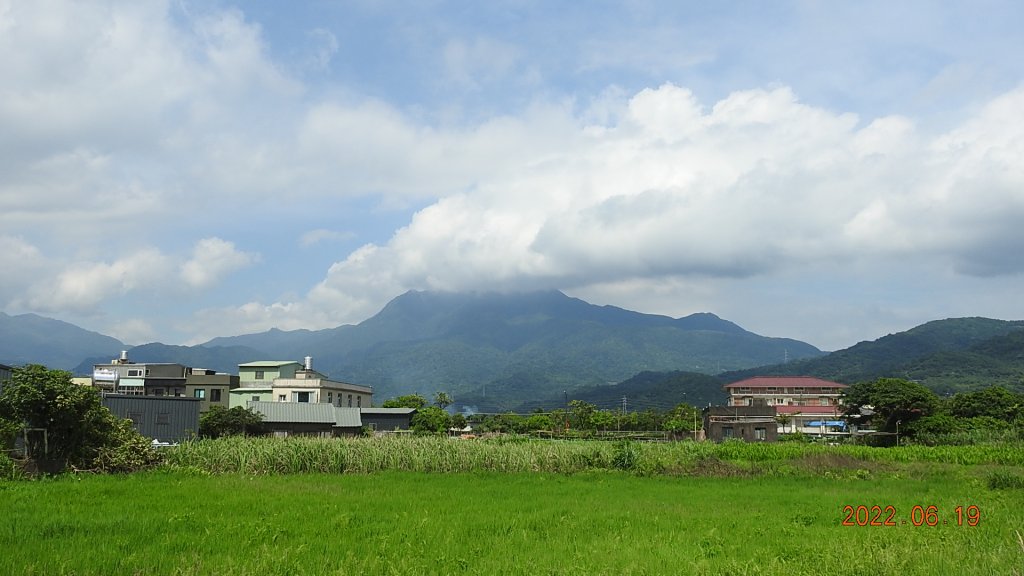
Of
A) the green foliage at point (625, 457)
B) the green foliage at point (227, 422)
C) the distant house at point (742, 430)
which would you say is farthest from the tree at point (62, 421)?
the distant house at point (742, 430)

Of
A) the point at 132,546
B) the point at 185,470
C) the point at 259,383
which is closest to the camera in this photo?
the point at 132,546

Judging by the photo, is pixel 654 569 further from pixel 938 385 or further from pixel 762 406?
pixel 938 385

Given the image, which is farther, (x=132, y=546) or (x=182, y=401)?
(x=182, y=401)

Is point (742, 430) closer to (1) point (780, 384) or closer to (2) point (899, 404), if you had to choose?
(2) point (899, 404)

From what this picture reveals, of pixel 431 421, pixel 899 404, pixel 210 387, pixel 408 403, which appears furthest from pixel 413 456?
pixel 408 403

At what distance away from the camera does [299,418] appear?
172 feet

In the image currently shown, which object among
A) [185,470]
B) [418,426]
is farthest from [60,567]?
[418,426]

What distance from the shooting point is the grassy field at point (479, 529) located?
31.5 ft

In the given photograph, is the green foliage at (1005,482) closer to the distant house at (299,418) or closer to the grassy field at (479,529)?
the grassy field at (479,529)

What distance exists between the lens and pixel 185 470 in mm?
22422

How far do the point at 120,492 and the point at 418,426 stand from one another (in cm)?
4874

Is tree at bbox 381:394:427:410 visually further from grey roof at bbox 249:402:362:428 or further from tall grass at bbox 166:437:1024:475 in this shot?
tall grass at bbox 166:437:1024:475

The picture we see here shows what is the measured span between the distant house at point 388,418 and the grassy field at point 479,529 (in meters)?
47.1

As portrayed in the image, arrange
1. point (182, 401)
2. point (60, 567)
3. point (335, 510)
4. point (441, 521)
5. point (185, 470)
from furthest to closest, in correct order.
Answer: point (182, 401), point (185, 470), point (335, 510), point (441, 521), point (60, 567)
